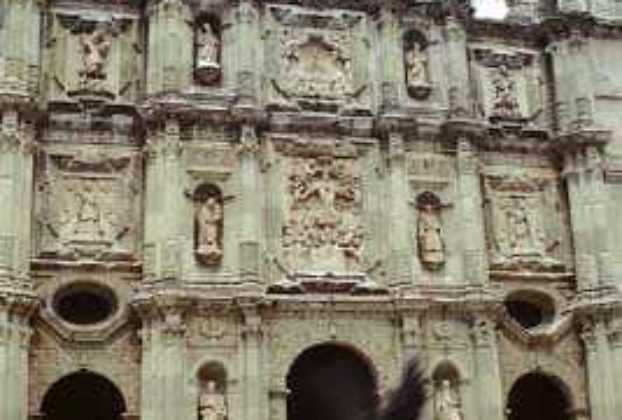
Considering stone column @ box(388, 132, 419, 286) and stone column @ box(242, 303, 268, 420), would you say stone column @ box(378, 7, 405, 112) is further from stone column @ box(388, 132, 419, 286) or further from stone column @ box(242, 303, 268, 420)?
stone column @ box(242, 303, 268, 420)

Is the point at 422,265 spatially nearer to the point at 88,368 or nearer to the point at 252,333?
the point at 252,333

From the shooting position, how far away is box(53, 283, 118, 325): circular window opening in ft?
58.5

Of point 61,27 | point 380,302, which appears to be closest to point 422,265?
point 380,302

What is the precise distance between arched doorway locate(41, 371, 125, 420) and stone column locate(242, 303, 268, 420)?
219 cm

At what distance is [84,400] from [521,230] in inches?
328

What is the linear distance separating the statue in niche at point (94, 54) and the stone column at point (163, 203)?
1553 mm

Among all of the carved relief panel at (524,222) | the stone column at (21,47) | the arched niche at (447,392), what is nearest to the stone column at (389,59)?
the carved relief panel at (524,222)

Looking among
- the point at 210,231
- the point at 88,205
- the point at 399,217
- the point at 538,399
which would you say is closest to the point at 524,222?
the point at 399,217

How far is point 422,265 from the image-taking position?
18844mm

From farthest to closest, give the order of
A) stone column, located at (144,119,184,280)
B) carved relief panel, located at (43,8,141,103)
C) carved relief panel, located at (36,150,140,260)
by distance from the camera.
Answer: carved relief panel, located at (43,8,141,103) → carved relief panel, located at (36,150,140,260) → stone column, located at (144,119,184,280)

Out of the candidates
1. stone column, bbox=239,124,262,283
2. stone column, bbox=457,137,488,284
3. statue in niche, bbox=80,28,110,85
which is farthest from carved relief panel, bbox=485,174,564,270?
statue in niche, bbox=80,28,110,85

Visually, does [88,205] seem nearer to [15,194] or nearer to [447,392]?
[15,194]

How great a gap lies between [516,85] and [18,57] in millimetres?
9281

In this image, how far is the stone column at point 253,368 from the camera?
56.7 ft
